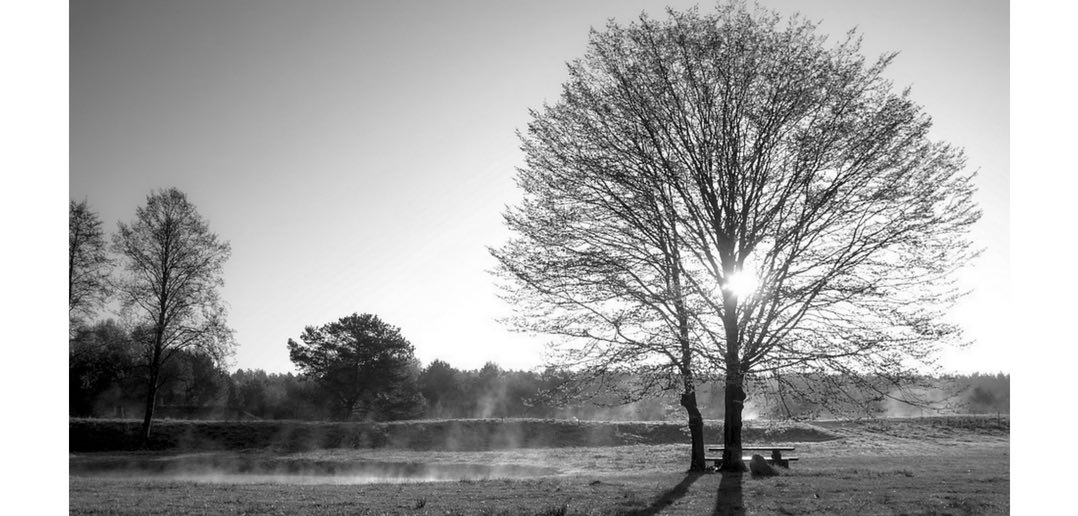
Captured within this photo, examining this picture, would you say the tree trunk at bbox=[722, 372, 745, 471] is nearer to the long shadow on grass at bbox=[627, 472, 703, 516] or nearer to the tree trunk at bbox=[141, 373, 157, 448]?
the long shadow on grass at bbox=[627, 472, 703, 516]

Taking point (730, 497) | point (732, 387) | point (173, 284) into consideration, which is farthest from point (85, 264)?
point (730, 497)

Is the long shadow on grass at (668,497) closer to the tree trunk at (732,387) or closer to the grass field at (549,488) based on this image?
the grass field at (549,488)

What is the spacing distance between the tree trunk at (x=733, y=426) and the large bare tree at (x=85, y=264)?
2433cm

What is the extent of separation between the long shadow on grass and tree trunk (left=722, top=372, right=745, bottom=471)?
1086 millimetres

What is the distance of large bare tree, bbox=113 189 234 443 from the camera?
99.9 feet

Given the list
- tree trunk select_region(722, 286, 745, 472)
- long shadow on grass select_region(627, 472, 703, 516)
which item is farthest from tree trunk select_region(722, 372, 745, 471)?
long shadow on grass select_region(627, 472, 703, 516)

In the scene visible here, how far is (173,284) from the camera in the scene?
30.9 m

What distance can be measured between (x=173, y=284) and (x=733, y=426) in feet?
88.4

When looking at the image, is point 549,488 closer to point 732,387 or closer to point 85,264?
point 732,387

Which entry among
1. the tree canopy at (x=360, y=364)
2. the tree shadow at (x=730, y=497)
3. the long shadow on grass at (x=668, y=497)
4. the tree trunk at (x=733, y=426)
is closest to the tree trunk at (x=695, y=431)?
the tree trunk at (x=733, y=426)

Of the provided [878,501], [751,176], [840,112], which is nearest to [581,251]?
[751,176]

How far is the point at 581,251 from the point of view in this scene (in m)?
14.8

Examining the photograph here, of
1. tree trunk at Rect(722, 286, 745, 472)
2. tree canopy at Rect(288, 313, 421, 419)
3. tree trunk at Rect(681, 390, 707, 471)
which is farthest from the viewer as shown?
tree canopy at Rect(288, 313, 421, 419)

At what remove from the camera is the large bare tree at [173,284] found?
30438mm
